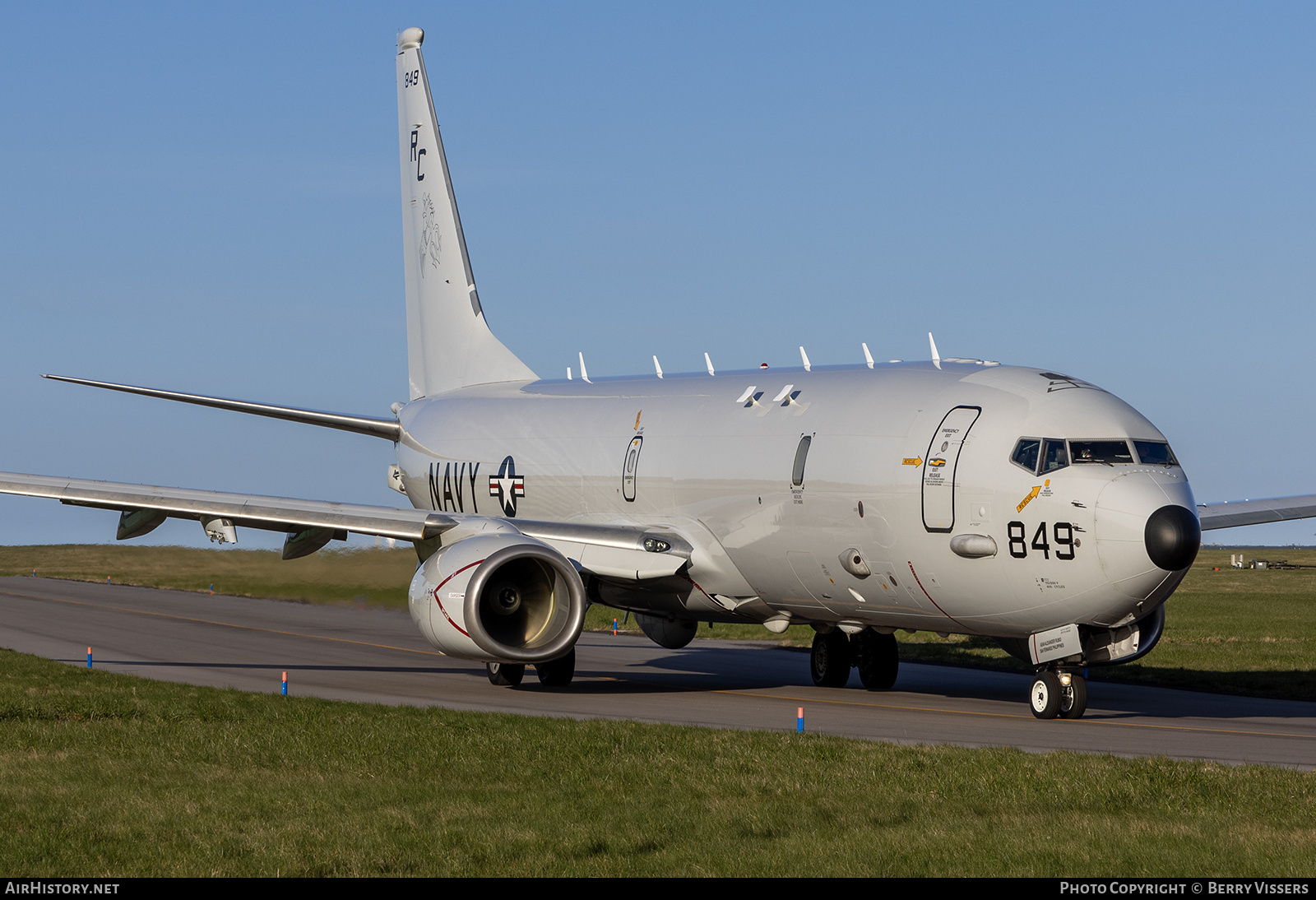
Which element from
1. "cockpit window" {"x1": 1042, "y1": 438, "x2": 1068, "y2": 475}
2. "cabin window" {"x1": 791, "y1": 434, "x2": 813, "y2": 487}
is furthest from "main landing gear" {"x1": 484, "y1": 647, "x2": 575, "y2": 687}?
"cockpit window" {"x1": 1042, "y1": 438, "x2": 1068, "y2": 475}

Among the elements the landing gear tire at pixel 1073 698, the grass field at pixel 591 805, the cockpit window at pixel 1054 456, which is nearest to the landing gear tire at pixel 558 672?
the grass field at pixel 591 805

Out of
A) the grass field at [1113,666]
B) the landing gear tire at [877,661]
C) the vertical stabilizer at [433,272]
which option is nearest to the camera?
the landing gear tire at [877,661]

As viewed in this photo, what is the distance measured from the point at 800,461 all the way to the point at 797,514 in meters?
0.73

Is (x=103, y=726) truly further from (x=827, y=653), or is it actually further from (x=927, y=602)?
(x=827, y=653)

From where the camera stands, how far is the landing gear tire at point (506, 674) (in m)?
22.6

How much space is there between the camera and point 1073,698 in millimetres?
18016

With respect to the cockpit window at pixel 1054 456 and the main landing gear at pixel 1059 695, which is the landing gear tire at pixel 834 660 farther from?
the cockpit window at pixel 1054 456

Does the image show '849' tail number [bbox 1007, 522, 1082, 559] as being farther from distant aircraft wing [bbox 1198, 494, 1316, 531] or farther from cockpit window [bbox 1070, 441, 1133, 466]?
distant aircraft wing [bbox 1198, 494, 1316, 531]

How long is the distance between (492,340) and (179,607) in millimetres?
16262

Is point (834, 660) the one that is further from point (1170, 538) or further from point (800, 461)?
point (1170, 538)

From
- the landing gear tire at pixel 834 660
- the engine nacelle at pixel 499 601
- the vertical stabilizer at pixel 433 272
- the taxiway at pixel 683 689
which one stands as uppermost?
the vertical stabilizer at pixel 433 272

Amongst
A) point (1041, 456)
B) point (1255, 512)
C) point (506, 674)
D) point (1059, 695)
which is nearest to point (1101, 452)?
point (1041, 456)

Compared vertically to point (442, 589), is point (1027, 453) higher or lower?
higher
